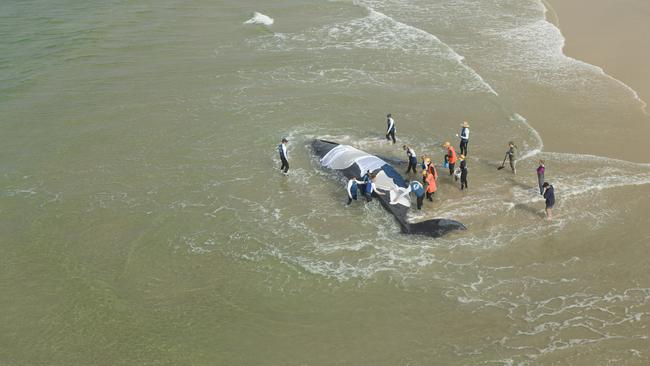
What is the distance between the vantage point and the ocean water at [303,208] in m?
15.5

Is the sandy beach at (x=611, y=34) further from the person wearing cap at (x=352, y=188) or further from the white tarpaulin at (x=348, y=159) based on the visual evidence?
the person wearing cap at (x=352, y=188)

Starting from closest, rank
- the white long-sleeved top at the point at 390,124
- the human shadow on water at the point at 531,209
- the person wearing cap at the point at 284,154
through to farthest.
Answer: the human shadow on water at the point at 531,209
the person wearing cap at the point at 284,154
the white long-sleeved top at the point at 390,124

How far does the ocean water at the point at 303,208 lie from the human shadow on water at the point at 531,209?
4.6 inches

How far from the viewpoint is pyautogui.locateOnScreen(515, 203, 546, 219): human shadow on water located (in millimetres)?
19797

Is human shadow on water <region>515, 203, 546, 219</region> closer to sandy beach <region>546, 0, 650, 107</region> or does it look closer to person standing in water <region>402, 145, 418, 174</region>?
person standing in water <region>402, 145, 418, 174</region>

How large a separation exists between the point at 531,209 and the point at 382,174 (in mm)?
5253

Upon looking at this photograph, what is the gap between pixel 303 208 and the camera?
69.1 ft

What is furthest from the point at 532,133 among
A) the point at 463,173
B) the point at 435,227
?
the point at 435,227

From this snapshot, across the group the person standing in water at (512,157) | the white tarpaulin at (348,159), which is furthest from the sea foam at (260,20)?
the person standing in water at (512,157)

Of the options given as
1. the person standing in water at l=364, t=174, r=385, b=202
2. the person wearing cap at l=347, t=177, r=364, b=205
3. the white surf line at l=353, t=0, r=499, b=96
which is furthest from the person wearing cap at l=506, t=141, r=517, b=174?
the white surf line at l=353, t=0, r=499, b=96

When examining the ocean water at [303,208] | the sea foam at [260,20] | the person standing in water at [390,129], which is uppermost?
the sea foam at [260,20]

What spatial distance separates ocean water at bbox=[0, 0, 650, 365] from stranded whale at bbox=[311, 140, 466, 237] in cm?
40

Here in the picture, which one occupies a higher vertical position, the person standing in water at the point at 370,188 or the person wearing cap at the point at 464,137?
the person wearing cap at the point at 464,137

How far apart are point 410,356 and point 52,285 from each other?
10.9 metres
